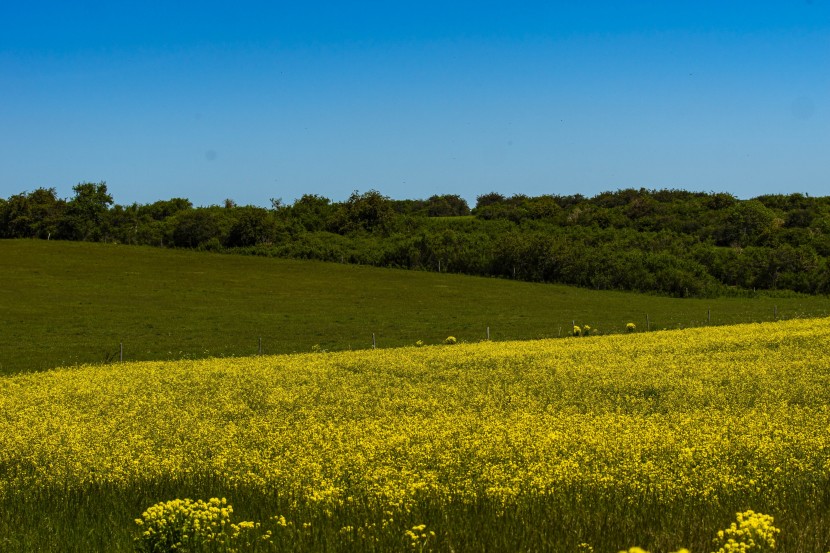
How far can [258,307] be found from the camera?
6650 centimetres

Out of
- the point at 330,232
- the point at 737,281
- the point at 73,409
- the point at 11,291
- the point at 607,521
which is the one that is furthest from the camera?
the point at 330,232

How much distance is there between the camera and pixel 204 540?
836cm

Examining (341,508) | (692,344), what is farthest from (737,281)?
(341,508)

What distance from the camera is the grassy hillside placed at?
1869 inches

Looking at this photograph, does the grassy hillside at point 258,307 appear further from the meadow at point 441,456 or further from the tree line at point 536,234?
the meadow at point 441,456

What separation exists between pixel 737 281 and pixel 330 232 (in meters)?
63.1

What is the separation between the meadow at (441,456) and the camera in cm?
912

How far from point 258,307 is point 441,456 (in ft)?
180

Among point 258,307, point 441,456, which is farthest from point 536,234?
point 441,456

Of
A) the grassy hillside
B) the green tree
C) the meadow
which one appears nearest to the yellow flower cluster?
the meadow

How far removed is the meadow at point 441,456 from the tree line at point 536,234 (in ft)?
222

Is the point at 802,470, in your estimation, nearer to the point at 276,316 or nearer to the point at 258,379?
the point at 258,379

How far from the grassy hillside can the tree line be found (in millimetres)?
8127

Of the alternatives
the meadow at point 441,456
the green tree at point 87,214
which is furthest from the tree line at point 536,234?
the meadow at point 441,456
